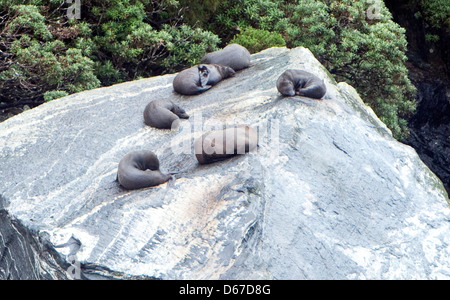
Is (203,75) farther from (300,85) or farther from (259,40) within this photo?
(259,40)

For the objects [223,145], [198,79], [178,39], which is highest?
[223,145]

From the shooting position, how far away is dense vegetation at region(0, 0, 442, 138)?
998cm

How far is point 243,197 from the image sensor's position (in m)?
5.29

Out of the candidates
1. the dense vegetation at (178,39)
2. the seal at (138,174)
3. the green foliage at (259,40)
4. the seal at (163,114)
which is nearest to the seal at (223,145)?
the seal at (138,174)

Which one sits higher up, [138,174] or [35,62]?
[138,174]

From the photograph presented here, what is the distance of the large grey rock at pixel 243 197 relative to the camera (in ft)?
16.3

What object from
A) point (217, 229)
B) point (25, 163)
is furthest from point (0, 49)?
point (217, 229)

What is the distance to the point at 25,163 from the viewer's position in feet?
21.5

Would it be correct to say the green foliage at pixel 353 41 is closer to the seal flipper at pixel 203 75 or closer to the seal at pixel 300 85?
the seal flipper at pixel 203 75

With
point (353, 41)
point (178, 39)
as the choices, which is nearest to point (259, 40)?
point (178, 39)

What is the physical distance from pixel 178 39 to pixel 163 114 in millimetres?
4628

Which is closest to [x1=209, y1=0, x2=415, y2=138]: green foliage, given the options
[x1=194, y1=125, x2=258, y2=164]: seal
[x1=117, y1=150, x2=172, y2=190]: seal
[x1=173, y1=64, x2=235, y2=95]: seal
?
[x1=173, y1=64, x2=235, y2=95]: seal

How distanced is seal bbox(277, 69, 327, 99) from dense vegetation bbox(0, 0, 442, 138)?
4.05 meters

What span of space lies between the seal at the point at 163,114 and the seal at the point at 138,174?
4.09ft
